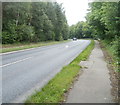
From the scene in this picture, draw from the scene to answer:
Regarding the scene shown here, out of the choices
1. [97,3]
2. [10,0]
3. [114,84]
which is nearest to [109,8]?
[114,84]

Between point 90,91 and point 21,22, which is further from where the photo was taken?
point 21,22


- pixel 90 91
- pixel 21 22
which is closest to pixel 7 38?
pixel 21 22

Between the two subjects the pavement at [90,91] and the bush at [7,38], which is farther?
the bush at [7,38]

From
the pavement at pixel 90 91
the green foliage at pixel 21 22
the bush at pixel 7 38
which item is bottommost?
the pavement at pixel 90 91

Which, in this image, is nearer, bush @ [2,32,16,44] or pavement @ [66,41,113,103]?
pavement @ [66,41,113,103]

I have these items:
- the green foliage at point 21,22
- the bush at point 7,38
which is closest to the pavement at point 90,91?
the bush at point 7,38

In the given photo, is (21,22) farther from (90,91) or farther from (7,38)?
(90,91)

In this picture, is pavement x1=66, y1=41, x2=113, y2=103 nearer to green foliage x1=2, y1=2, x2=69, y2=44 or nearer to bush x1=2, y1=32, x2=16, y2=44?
bush x1=2, y1=32, x2=16, y2=44

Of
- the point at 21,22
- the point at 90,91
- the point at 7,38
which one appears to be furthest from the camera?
the point at 21,22

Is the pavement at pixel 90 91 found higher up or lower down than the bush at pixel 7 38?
lower down

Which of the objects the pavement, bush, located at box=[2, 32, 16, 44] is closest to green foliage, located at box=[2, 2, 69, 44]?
bush, located at box=[2, 32, 16, 44]

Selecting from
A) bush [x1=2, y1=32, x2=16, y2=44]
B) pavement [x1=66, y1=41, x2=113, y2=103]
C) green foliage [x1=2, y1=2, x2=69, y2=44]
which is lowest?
pavement [x1=66, y1=41, x2=113, y2=103]

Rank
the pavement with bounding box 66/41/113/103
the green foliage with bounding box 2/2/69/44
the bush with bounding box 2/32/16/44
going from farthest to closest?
the green foliage with bounding box 2/2/69/44 → the bush with bounding box 2/32/16/44 → the pavement with bounding box 66/41/113/103

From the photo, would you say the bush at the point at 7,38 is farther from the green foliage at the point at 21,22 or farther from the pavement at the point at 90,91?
the pavement at the point at 90,91
